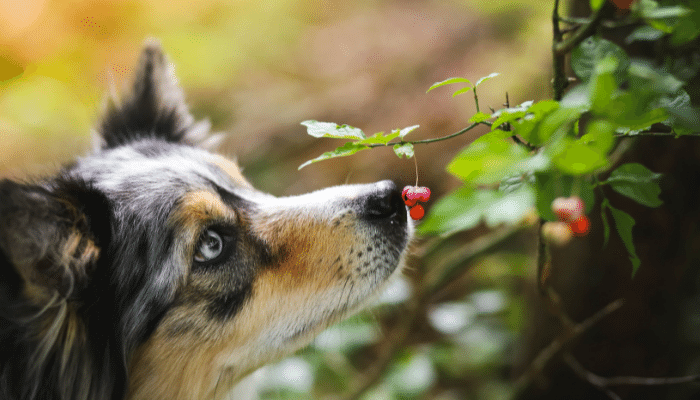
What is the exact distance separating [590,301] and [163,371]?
2115 mm

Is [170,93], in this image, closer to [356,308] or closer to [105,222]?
[105,222]

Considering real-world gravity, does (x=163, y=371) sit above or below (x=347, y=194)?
below

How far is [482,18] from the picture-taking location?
6.09 m

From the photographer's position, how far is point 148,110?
2.65 m

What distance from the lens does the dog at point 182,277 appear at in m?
1.58

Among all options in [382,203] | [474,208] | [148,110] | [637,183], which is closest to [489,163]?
[474,208]

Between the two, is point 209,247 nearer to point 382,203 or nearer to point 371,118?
point 382,203

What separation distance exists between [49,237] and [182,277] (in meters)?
0.49

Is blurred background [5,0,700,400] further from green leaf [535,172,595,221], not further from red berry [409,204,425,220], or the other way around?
green leaf [535,172,595,221]

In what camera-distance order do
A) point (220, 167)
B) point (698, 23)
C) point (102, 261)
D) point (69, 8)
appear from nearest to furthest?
point (698, 23) → point (102, 261) → point (220, 167) → point (69, 8)

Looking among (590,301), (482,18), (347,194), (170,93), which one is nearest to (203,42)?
(482,18)

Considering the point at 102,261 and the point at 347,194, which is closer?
the point at 102,261

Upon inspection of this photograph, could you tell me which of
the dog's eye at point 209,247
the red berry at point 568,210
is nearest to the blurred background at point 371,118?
the dog's eye at point 209,247

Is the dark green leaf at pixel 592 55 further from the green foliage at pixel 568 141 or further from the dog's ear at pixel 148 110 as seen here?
the dog's ear at pixel 148 110
